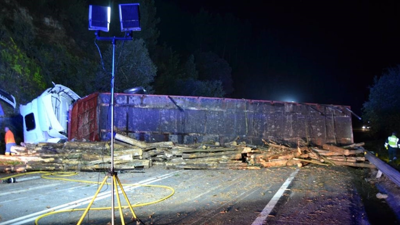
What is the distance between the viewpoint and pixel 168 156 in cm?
1156

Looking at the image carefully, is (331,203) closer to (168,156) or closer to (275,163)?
(275,163)

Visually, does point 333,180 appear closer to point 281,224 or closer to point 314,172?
point 314,172

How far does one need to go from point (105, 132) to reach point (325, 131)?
11419 mm

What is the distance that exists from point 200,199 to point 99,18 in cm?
436

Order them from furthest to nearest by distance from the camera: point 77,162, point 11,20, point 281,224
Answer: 1. point 11,20
2. point 77,162
3. point 281,224

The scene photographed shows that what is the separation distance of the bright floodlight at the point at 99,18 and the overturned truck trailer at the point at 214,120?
960cm

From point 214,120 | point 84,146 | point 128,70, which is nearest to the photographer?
point 84,146

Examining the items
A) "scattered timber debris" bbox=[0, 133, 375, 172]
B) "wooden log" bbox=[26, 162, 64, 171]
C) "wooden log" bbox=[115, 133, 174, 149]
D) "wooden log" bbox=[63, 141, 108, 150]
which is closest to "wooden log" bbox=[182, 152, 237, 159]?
"scattered timber debris" bbox=[0, 133, 375, 172]

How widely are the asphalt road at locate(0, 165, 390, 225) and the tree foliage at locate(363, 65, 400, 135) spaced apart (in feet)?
63.7

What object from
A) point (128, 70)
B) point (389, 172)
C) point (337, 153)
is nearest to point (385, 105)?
point (337, 153)

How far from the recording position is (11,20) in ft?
67.2

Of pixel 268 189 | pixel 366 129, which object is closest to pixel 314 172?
pixel 268 189

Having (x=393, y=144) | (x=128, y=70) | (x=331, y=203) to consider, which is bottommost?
(x=331, y=203)

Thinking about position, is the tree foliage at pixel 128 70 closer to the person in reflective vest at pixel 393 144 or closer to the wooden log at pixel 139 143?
the wooden log at pixel 139 143
